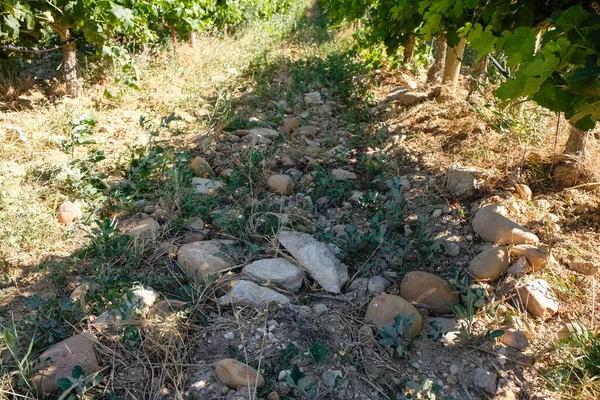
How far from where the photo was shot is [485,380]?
193 cm

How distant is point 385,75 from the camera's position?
607cm

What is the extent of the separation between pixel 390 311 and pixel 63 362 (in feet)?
4.48

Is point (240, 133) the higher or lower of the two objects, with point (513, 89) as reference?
lower

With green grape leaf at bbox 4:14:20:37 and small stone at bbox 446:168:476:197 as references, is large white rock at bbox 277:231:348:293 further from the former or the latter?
green grape leaf at bbox 4:14:20:37

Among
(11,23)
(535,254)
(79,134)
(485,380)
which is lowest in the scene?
(485,380)

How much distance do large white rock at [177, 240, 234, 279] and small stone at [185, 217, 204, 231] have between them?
222 millimetres

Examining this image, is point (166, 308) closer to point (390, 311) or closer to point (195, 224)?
point (195, 224)

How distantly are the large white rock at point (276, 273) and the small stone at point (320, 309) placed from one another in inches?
6.8

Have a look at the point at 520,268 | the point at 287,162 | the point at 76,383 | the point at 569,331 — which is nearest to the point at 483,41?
the point at 520,268

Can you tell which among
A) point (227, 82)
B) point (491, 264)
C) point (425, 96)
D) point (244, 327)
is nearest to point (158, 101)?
point (227, 82)

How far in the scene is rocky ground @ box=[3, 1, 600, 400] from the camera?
1.96 metres

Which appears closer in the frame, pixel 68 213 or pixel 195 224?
pixel 195 224

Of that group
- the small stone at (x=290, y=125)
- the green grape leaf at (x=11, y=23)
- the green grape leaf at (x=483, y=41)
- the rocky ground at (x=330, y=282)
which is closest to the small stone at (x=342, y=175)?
the rocky ground at (x=330, y=282)

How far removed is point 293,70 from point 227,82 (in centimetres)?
90
